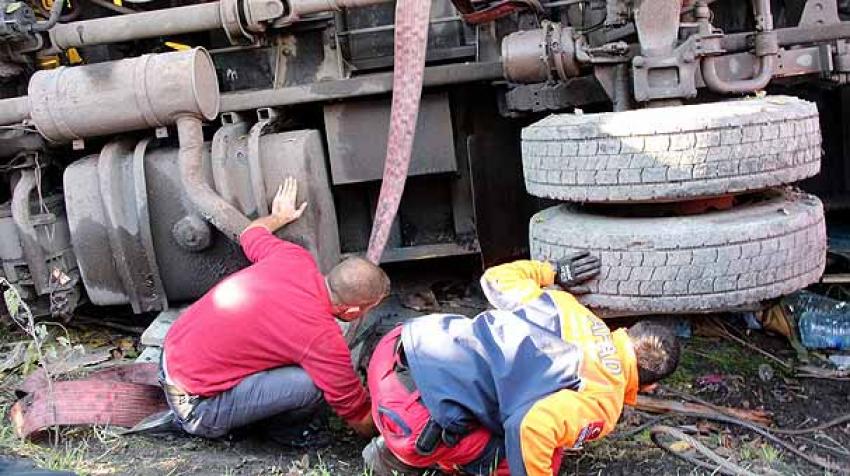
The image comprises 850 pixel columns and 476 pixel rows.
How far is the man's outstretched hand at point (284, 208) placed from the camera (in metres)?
3.72

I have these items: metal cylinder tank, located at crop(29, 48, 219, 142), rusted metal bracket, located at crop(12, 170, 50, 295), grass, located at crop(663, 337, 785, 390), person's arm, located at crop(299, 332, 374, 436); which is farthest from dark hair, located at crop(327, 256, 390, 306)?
rusted metal bracket, located at crop(12, 170, 50, 295)

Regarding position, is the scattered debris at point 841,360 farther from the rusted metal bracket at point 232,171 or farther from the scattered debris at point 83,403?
the scattered debris at point 83,403

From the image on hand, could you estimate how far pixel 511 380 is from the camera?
8.68ft

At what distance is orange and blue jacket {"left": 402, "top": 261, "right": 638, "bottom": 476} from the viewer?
252cm

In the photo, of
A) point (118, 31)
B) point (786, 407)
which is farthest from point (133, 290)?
point (786, 407)

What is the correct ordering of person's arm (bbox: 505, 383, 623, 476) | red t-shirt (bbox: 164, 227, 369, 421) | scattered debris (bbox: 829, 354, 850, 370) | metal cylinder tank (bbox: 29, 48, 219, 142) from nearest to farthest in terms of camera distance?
person's arm (bbox: 505, 383, 623, 476) < red t-shirt (bbox: 164, 227, 369, 421) < metal cylinder tank (bbox: 29, 48, 219, 142) < scattered debris (bbox: 829, 354, 850, 370)

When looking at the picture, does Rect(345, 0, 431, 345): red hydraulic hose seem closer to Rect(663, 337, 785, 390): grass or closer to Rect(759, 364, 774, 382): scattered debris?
Rect(663, 337, 785, 390): grass


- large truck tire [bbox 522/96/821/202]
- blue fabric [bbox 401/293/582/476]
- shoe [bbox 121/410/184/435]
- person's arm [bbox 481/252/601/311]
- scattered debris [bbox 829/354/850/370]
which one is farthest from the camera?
scattered debris [bbox 829/354/850/370]

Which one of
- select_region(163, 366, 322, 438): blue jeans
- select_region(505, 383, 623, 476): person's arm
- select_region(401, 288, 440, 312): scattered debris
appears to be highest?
select_region(505, 383, 623, 476): person's arm

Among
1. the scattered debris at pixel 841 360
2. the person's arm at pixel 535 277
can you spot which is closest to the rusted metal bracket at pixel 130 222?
the person's arm at pixel 535 277

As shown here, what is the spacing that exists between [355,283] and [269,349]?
39cm

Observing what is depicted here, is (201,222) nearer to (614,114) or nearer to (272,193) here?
(272,193)

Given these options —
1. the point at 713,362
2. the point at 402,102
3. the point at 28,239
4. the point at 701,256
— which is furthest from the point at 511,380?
the point at 28,239

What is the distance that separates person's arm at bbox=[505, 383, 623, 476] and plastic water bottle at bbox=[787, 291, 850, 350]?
1.78 metres
